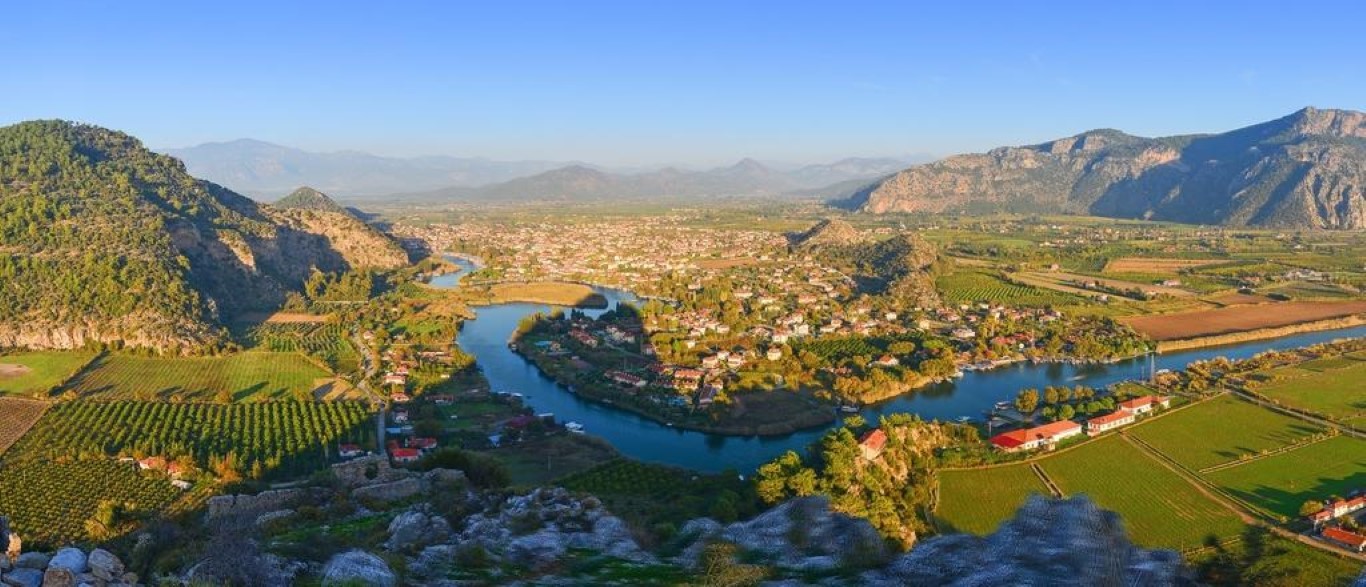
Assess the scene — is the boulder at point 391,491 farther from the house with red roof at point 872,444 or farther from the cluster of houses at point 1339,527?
the cluster of houses at point 1339,527

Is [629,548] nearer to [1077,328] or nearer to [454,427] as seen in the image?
[454,427]

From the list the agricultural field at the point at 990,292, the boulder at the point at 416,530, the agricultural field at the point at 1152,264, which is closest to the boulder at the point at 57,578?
the boulder at the point at 416,530

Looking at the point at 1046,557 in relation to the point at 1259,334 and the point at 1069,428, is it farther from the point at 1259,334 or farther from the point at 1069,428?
the point at 1259,334

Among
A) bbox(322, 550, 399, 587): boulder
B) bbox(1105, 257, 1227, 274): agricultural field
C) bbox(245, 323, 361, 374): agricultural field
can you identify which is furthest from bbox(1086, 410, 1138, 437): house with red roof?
bbox(1105, 257, 1227, 274): agricultural field

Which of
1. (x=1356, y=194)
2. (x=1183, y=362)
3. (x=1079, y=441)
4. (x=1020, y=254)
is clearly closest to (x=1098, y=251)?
(x=1020, y=254)

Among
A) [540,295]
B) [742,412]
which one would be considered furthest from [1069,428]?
[540,295]

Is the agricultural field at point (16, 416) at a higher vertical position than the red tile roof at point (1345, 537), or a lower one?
higher

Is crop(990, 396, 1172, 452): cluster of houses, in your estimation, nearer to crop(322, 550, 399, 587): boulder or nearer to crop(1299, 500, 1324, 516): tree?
crop(1299, 500, 1324, 516): tree
